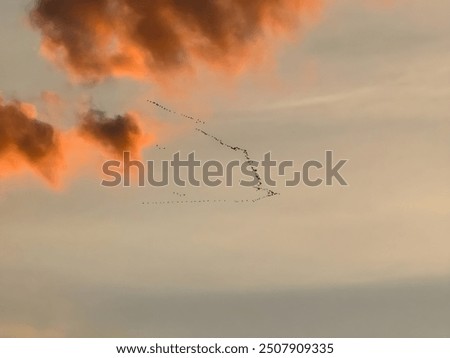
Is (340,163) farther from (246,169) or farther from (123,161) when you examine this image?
(123,161)

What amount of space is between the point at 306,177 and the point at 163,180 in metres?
4.26

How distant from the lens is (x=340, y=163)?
29906 mm

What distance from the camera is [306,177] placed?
3011 cm

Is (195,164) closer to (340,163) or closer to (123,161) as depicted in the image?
(123,161)
